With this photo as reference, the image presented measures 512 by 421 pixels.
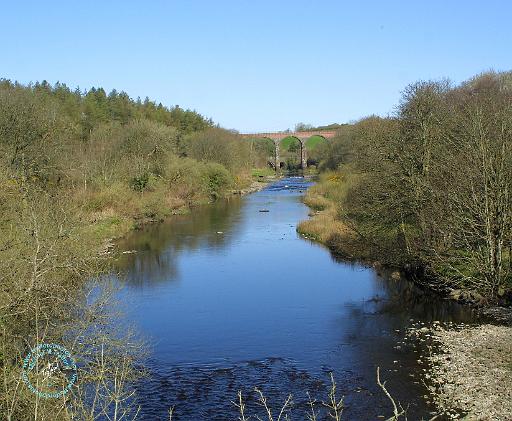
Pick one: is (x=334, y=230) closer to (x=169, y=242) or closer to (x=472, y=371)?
(x=169, y=242)

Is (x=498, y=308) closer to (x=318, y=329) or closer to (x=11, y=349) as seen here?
(x=318, y=329)

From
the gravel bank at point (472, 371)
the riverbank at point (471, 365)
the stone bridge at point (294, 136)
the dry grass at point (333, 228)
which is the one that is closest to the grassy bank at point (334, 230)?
the dry grass at point (333, 228)

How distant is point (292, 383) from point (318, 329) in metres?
4.68

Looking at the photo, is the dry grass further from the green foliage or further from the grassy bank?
the green foliage

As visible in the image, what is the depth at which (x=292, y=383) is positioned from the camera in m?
15.7

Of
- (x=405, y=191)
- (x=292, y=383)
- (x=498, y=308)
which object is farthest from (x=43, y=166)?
(x=498, y=308)

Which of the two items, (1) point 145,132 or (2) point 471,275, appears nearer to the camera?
(2) point 471,275

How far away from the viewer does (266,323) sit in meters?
20.8

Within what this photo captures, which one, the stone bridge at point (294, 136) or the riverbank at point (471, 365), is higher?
the stone bridge at point (294, 136)

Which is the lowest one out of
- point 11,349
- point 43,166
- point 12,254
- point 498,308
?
point 498,308

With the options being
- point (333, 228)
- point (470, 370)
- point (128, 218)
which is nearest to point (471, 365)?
point (470, 370)

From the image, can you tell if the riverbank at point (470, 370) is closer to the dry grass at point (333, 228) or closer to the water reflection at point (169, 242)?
the dry grass at point (333, 228)

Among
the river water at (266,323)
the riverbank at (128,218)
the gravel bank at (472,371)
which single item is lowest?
the gravel bank at (472,371)

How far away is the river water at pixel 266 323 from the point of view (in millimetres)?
15000
